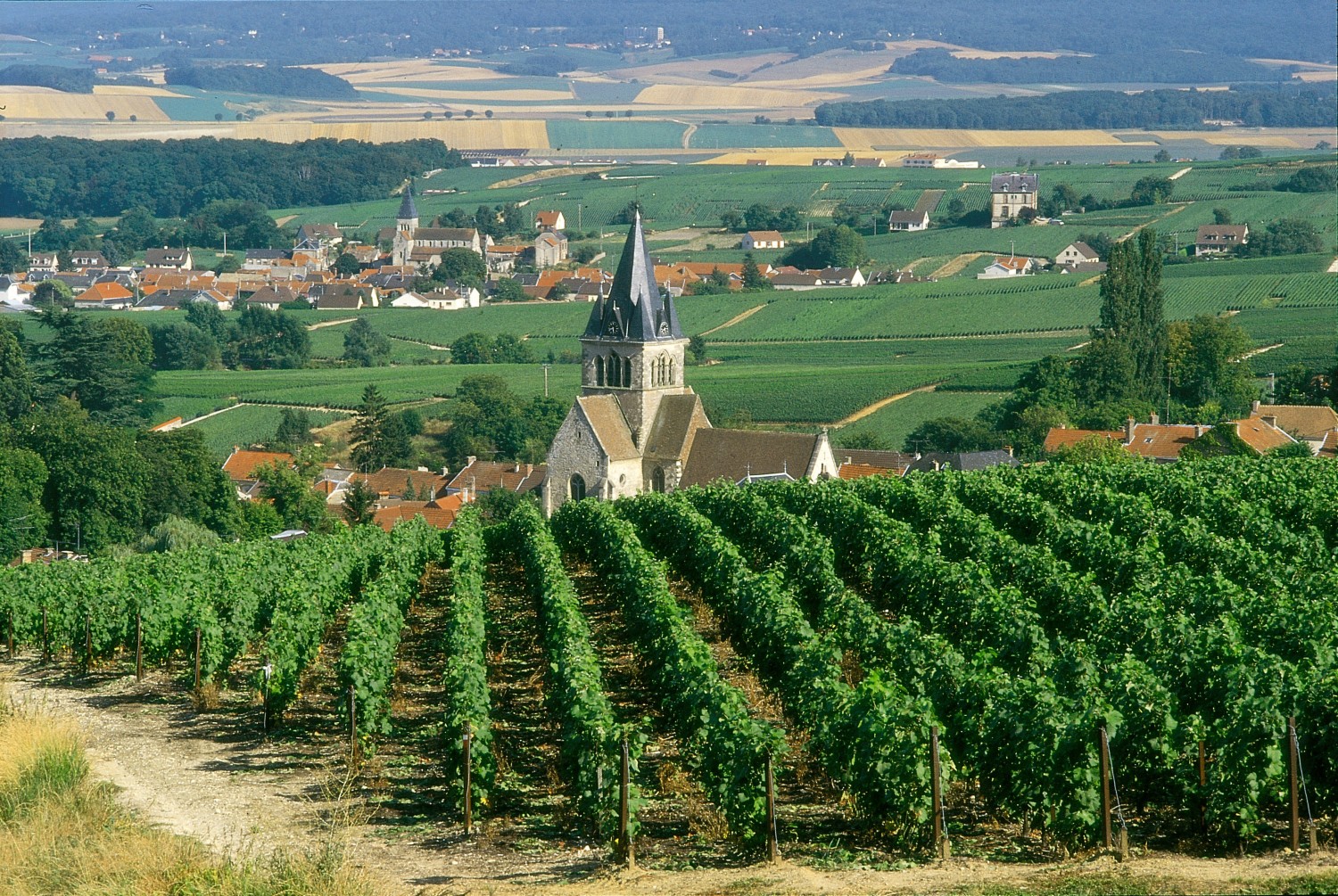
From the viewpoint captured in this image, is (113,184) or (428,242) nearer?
(428,242)

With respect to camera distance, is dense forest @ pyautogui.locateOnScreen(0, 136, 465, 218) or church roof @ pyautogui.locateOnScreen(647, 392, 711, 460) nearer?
church roof @ pyautogui.locateOnScreen(647, 392, 711, 460)

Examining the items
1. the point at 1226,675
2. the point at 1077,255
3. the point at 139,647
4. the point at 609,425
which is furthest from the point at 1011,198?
the point at 1226,675

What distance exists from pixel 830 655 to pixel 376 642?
5.89 m

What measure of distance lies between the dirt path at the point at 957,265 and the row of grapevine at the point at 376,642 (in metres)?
104

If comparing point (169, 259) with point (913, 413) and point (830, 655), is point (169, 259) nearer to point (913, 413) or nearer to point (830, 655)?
point (913, 413)

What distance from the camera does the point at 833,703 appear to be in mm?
17938

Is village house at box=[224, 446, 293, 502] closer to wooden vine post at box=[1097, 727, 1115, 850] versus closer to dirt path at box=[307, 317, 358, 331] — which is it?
dirt path at box=[307, 317, 358, 331]

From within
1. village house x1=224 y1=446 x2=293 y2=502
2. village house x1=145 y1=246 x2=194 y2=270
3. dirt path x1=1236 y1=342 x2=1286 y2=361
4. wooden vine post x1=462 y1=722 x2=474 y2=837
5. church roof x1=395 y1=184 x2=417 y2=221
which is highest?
church roof x1=395 y1=184 x2=417 y2=221

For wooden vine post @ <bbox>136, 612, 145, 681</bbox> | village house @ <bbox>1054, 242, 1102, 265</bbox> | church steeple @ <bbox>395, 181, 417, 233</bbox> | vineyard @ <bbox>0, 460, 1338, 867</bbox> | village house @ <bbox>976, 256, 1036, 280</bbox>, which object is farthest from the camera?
church steeple @ <bbox>395, 181, 417, 233</bbox>

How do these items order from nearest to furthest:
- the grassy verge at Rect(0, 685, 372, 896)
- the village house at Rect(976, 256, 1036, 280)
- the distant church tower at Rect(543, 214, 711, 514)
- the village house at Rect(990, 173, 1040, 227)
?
the grassy verge at Rect(0, 685, 372, 896) → the distant church tower at Rect(543, 214, 711, 514) → the village house at Rect(976, 256, 1036, 280) → the village house at Rect(990, 173, 1040, 227)

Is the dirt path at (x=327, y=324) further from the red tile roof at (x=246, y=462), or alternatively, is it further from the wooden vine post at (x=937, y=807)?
the wooden vine post at (x=937, y=807)

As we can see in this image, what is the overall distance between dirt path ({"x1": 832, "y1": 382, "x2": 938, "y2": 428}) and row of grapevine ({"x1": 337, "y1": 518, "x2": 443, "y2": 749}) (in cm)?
4915

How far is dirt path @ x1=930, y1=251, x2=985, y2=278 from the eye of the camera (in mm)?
132000

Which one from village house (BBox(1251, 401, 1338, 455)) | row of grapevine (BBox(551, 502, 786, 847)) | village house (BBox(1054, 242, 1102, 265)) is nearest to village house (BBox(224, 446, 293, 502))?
village house (BBox(1251, 401, 1338, 455))
